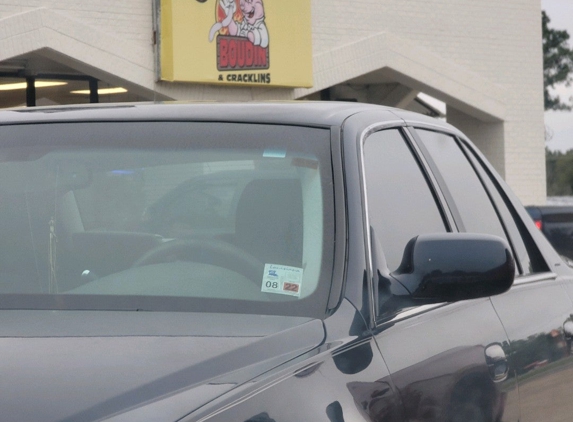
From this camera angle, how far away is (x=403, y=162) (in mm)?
3275

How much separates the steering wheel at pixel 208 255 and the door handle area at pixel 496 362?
76cm

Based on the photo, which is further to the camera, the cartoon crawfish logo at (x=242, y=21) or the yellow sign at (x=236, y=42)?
the cartoon crawfish logo at (x=242, y=21)

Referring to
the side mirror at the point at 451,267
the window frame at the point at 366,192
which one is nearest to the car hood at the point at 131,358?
the window frame at the point at 366,192

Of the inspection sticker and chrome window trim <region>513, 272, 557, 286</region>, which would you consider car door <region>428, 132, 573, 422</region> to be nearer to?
chrome window trim <region>513, 272, 557, 286</region>

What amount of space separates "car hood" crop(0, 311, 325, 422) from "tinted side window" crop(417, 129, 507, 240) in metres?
1.31

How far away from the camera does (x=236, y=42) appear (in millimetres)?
16125

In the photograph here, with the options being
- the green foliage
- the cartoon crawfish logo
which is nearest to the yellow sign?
the cartoon crawfish logo

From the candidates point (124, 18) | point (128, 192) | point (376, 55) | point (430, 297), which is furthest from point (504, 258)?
point (376, 55)

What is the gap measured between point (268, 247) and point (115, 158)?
0.54 m

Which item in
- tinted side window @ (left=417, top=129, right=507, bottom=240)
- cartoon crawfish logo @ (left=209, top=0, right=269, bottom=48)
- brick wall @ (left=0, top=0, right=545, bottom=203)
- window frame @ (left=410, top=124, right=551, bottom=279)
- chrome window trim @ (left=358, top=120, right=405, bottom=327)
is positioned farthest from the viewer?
cartoon crawfish logo @ (left=209, top=0, right=269, bottom=48)

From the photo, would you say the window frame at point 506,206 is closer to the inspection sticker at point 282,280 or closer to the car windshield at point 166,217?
the car windshield at point 166,217

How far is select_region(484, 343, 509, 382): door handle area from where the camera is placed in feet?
9.65

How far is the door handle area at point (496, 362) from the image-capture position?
294 centimetres

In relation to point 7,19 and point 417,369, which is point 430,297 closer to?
point 417,369
